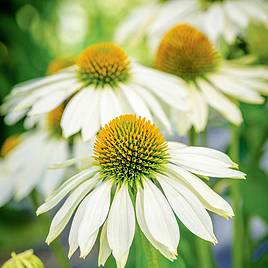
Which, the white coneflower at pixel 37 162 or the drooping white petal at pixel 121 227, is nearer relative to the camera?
the drooping white petal at pixel 121 227

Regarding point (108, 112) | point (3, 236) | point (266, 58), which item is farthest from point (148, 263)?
point (3, 236)

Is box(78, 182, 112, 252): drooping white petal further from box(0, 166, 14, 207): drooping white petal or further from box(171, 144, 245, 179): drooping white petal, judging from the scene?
box(0, 166, 14, 207): drooping white petal

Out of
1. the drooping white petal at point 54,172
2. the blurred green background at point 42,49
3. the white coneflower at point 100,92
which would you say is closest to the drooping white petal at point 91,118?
the white coneflower at point 100,92

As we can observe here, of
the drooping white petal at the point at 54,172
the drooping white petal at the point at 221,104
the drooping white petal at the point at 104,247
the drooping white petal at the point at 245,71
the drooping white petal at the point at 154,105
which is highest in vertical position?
the drooping white petal at the point at 154,105

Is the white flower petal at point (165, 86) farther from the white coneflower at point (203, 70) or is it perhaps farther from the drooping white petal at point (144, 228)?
the drooping white petal at point (144, 228)

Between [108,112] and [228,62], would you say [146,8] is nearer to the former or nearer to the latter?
[228,62]

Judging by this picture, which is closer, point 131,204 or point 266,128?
point 131,204
